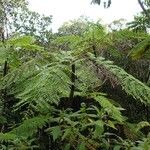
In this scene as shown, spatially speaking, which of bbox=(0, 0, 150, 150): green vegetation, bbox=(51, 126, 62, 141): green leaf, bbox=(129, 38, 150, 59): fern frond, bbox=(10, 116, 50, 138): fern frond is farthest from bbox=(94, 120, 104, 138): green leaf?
bbox=(129, 38, 150, 59): fern frond

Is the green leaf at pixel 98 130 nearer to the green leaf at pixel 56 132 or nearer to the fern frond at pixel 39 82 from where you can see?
the green leaf at pixel 56 132

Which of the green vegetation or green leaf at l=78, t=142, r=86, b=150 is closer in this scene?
the green vegetation

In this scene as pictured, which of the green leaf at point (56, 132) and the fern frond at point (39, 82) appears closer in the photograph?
the fern frond at point (39, 82)

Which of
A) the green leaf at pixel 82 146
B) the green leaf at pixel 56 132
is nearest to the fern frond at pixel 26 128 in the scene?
the green leaf at pixel 56 132

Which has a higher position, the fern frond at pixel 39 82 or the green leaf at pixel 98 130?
the fern frond at pixel 39 82

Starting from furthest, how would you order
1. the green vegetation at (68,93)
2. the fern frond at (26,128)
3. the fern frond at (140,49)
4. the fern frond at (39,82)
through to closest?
the fern frond at (140,49) → the fern frond at (26,128) → the green vegetation at (68,93) → the fern frond at (39,82)

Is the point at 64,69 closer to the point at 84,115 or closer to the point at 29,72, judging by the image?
the point at 29,72

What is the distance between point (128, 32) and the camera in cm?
241

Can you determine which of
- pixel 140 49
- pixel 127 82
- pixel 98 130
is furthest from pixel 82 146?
pixel 140 49

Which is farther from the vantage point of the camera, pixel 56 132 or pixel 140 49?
pixel 140 49

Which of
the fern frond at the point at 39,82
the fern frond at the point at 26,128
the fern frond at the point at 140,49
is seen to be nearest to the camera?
the fern frond at the point at 39,82

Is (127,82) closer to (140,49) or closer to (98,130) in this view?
(98,130)

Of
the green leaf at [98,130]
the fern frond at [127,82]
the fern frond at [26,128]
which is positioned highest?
the fern frond at [127,82]

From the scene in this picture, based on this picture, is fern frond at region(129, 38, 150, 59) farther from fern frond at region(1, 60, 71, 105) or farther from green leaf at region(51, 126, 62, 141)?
fern frond at region(1, 60, 71, 105)
